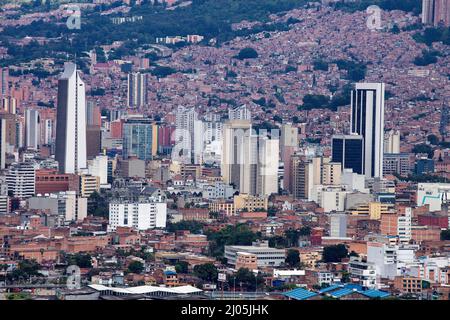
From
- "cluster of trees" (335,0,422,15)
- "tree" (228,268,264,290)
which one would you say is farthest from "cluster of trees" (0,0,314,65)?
"tree" (228,268,264,290)

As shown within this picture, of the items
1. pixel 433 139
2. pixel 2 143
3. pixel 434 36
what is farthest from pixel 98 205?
pixel 434 36

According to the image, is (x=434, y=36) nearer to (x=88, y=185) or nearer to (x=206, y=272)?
(x=88, y=185)

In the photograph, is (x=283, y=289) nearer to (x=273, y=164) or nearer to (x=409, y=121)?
(x=273, y=164)

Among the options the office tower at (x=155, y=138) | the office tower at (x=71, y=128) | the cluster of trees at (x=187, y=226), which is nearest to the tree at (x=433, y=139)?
the office tower at (x=155, y=138)

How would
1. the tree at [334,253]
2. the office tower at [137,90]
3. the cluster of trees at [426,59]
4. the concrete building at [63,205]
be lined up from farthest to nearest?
the cluster of trees at [426,59] < the office tower at [137,90] < the concrete building at [63,205] < the tree at [334,253]

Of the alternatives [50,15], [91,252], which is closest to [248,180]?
[91,252]

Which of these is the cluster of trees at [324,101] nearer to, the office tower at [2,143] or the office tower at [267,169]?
the office tower at [2,143]
